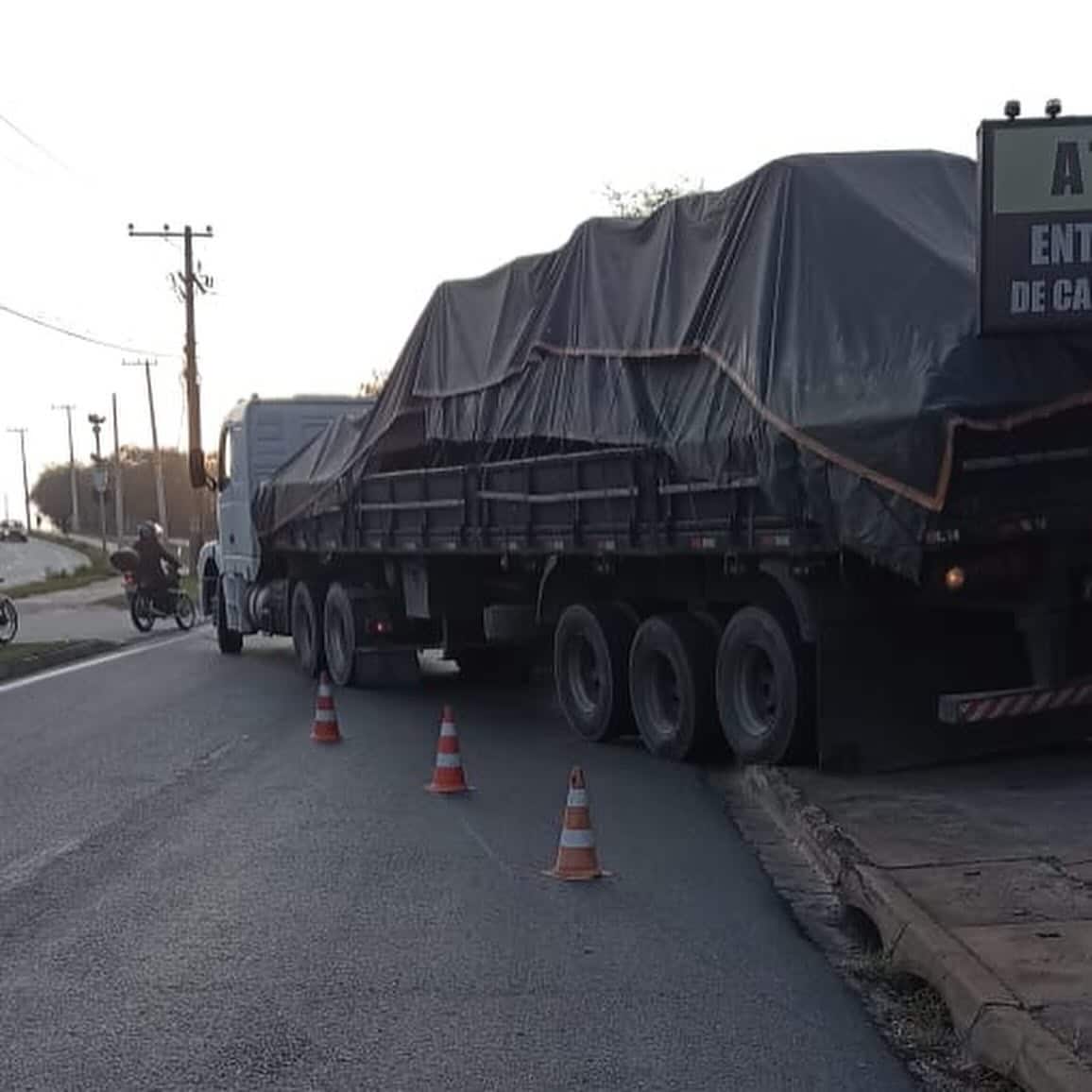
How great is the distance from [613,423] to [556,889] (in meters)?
4.71

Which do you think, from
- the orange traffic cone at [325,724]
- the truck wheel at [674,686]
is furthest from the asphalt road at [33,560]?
the truck wheel at [674,686]

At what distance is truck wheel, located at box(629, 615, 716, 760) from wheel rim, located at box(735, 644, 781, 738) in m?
0.39

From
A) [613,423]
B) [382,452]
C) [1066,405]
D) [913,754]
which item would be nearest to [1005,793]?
[913,754]

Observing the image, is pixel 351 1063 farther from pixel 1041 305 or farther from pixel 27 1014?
pixel 1041 305

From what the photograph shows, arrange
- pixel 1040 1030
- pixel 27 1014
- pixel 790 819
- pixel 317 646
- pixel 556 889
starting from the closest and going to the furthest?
1. pixel 1040 1030
2. pixel 27 1014
3. pixel 556 889
4. pixel 790 819
5. pixel 317 646

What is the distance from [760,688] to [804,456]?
2.15 meters

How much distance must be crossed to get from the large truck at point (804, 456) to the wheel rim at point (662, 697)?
0.02 metres

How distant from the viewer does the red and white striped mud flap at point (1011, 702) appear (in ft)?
30.3

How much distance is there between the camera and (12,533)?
120m

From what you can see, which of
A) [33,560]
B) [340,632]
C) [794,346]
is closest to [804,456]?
[794,346]

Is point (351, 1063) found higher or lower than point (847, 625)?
lower

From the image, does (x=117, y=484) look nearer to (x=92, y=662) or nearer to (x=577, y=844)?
(x=92, y=662)

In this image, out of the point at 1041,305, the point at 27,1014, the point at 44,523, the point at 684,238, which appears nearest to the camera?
the point at 27,1014

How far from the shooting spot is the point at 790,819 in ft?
30.1
